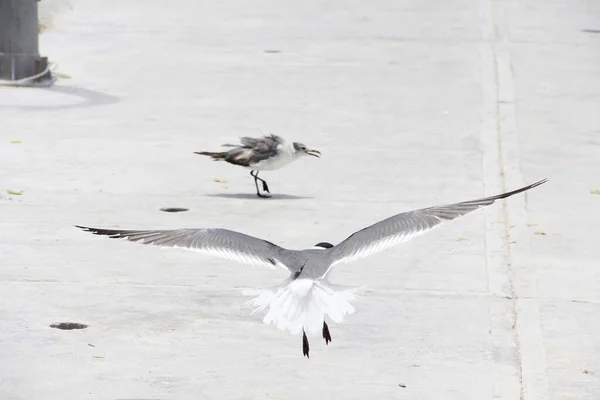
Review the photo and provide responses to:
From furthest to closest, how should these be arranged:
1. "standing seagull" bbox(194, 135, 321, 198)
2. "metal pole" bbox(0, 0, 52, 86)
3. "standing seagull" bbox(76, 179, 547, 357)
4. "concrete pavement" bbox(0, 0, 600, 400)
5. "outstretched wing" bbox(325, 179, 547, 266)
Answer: "metal pole" bbox(0, 0, 52, 86)
"standing seagull" bbox(194, 135, 321, 198)
"concrete pavement" bbox(0, 0, 600, 400)
"outstretched wing" bbox(325, 179, 547, 266)
"standing seagull" bbox(76, 179, 547, 357)

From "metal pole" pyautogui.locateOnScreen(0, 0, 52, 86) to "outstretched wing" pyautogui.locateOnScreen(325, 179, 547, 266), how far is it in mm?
9412

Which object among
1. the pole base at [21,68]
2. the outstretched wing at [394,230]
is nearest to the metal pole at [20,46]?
the pole base at [21,68]

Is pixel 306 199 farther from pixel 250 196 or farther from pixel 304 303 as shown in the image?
pixel 304 303

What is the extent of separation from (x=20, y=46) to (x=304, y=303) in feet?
33.6

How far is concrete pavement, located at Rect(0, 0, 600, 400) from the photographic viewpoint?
7.23 metres

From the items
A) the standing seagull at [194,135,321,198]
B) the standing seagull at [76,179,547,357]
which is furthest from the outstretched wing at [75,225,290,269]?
the standing seagull at [194,135,321,198]

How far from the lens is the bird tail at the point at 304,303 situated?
20.1 feet

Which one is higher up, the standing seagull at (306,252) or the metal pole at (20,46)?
the standing seagull at (306,252)

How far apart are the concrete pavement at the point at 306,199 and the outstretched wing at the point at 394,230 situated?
0.70 m

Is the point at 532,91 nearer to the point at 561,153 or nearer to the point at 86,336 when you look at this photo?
the point at 561,153

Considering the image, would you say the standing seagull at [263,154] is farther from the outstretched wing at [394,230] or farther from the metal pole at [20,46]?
Result: the metal pole at [20,46]

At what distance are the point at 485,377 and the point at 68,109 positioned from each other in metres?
8.15

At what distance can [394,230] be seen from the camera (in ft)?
22.3

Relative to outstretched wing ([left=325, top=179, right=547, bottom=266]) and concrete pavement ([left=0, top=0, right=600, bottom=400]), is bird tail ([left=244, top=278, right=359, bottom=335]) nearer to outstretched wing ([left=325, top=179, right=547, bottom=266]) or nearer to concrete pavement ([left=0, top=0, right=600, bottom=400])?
outstretched wing ([left=325, top=179, right=547, bottom=266])
